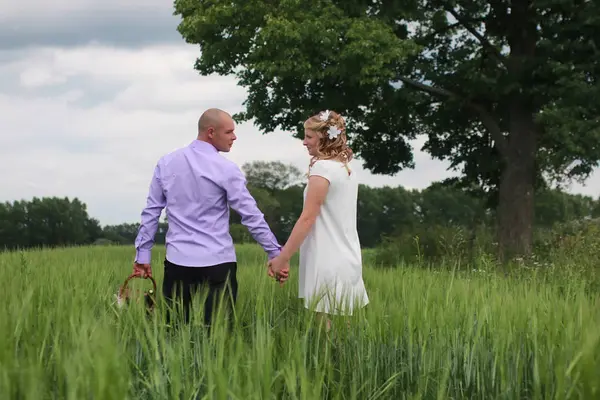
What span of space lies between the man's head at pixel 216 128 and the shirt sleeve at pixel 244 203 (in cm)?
21

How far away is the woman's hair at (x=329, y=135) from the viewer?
4543mm

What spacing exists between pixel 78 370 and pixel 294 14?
14598 mm

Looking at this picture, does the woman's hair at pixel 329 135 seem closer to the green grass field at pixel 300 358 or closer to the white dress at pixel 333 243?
the white dress at pixel 333 243

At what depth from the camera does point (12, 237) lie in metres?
65.1

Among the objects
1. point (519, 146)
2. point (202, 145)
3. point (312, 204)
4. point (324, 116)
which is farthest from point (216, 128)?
point (519, 146)

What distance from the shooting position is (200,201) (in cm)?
466

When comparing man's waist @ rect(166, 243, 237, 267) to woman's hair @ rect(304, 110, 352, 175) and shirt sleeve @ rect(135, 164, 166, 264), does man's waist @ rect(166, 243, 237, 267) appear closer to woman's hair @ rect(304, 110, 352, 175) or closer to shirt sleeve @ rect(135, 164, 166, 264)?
shirt sleeve @ rect(135, 164, 166, 264)

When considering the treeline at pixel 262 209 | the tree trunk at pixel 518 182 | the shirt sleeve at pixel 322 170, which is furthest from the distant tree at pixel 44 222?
the shirt sleeve at pixel 322 170

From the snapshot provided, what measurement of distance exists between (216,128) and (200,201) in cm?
52

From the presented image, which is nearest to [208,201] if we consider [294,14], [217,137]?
[217,137]

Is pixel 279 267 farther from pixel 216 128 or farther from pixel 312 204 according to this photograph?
pixel 216 128

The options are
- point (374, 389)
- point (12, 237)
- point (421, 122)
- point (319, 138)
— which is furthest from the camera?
point (12, 237)

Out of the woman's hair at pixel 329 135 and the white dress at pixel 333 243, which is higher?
the woman's hair at pixel 329 135

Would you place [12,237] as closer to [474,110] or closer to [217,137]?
[474,110]
